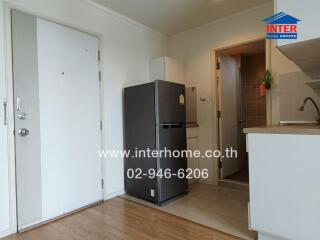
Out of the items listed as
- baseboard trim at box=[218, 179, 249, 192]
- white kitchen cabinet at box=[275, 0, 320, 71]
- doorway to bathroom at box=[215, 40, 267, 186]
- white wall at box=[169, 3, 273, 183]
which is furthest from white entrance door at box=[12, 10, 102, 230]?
white kitchen cabinet at box=[275, 0, 320, 71]

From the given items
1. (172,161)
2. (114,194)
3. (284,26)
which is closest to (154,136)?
(172,161)

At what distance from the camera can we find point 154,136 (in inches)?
102

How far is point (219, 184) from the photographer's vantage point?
3379mm

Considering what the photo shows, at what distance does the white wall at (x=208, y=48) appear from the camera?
2984mm

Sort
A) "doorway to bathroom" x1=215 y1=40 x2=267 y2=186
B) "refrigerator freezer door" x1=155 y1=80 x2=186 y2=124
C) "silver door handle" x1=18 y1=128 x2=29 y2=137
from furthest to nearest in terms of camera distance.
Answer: "doorway to bathroom" x1=215 y1=40 x2=267 y2=186 < "refrigerator freezer door" x1=155 y1=80 x2=186 y2=124 < "silver door handle" x1=18 y1=128 x2=29 y2=137

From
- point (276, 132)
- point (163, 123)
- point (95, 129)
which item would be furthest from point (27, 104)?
point (276, 132)

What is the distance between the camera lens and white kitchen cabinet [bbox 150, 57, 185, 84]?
334cm

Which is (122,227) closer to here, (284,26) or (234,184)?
(234,184)

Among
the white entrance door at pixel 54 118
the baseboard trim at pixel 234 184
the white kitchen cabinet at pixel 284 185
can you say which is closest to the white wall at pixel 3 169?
the white entrance door at pixel 54 118

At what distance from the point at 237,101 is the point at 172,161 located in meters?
2.08

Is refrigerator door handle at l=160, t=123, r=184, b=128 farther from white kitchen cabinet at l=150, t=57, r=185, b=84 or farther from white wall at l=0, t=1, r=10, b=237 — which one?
white wall at l=0, t=1, r=10, b=237

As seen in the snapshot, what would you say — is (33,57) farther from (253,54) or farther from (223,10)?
(253,54)

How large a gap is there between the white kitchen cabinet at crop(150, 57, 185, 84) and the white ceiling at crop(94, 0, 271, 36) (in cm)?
56

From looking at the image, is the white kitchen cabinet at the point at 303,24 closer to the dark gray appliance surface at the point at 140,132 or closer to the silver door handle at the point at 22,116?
the dark gray appliance surface at the point at 140,132
